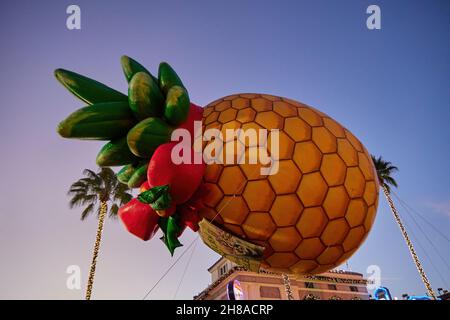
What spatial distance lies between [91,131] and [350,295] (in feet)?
140

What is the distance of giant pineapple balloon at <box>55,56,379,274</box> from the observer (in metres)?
2.94

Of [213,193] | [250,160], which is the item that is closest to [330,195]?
[250,160]

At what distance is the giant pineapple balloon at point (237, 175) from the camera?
Answer: 2.94 meters

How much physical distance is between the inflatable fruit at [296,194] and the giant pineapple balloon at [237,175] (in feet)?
0.03

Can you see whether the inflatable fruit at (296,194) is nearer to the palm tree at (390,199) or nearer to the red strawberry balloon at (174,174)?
the red strawberry balloon at (174,174)

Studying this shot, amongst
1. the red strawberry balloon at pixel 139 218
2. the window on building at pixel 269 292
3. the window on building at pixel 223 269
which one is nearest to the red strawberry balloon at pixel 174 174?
the red strawberry balloon at pixel 139 218

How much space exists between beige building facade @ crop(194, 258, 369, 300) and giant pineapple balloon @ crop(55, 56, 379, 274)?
28.9m

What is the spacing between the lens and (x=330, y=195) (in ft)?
10.0

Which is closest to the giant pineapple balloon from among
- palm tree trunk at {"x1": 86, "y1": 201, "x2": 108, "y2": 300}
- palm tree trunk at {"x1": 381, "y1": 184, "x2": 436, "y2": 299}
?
palm tree trunk at {"x1": 86, "y1": 201, "x2": 108, "y2": 300}

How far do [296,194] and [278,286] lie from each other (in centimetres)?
3335

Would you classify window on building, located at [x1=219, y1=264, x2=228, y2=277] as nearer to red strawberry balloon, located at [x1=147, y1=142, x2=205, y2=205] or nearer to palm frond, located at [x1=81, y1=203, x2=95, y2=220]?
palm frond, located at [x1=81, y1=203, x2=95, y2=220]

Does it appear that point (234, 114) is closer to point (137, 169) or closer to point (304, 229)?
point (137, 169)

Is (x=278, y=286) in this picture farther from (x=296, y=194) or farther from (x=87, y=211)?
(x=296, y=194)

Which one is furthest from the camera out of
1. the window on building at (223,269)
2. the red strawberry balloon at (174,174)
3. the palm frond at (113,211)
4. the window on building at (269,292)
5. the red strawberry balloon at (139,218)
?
the window on building at (223,269)
